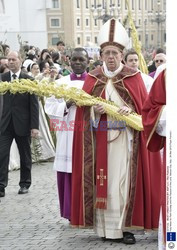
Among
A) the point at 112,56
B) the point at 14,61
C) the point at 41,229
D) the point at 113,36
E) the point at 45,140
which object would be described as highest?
the point at 113,36

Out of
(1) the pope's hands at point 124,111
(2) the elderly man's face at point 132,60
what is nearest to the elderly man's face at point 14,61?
(2) the elderly man's face at point 132,60

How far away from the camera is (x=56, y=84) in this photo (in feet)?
22.3

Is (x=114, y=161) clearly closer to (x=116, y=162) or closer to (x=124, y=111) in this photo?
(x=116, y=162)

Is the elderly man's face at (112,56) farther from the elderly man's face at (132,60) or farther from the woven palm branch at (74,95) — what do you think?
the elderly man's face at (132,60)

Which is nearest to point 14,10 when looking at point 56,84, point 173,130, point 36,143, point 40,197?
point 36,143

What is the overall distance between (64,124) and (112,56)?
3.65ft

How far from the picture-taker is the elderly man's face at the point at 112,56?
638 cm

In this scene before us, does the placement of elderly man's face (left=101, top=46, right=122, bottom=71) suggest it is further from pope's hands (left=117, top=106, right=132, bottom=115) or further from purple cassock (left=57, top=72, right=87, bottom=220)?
purple cassock (left=57, top=72, right=87, bottom=220)

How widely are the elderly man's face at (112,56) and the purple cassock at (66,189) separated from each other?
752mm

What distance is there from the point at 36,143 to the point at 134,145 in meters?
5.56

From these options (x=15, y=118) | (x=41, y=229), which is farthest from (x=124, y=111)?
(x=15, y=118)

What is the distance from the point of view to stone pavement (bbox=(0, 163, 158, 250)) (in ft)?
21.1

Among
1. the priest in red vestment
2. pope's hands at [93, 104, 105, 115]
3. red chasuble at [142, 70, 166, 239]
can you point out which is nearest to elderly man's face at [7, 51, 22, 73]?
the priest in red vestment

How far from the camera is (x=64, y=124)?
7176mm
